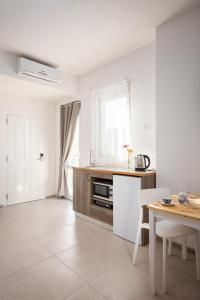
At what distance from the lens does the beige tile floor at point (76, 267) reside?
5.38 ft

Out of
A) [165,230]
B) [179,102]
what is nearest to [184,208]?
[165,230]

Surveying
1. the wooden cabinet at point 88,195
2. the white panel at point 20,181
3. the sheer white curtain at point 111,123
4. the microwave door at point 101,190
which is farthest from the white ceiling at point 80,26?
the white panel at point 20,181

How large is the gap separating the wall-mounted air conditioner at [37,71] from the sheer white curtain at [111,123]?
2.66ft

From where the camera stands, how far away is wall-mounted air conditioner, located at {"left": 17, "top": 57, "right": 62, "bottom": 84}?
10.4 ft

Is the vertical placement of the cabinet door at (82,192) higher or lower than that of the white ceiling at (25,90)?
lower

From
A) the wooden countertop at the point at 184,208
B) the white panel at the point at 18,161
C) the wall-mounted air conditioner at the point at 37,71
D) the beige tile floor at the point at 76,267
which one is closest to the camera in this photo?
the wooden countertop at the point at 184,208

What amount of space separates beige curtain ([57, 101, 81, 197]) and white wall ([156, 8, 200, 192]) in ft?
7.39

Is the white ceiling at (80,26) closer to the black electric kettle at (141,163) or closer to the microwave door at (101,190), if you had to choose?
the black electric kettle at (141,163)

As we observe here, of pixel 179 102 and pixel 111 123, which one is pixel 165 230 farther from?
pixel 111 123

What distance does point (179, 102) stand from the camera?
93.1 inches

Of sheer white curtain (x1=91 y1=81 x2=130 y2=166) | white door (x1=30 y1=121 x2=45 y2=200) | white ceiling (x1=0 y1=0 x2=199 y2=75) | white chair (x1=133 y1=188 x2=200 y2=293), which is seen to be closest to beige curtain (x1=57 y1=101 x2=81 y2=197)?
white door (x1=30 y1=121 x2=45 y2=200)

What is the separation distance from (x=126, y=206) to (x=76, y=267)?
0.97 meters

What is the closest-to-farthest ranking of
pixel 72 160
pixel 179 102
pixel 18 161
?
pixel 179 102 → pixel 18 161 → pixel 72 160

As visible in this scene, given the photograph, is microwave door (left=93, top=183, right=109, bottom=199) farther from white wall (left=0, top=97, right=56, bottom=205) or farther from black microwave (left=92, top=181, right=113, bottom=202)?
white wall (left=0, top=97, right=56, bottom=205)
